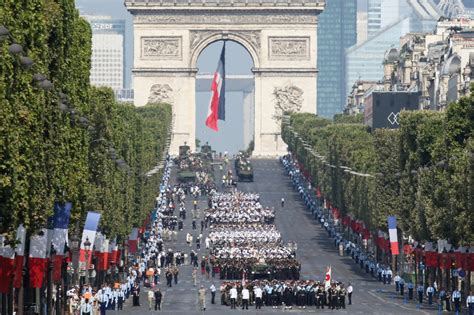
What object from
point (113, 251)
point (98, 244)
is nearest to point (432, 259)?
point (113, 251)

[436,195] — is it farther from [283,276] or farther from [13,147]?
[13,147]

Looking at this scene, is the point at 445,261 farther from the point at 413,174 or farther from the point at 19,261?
the point at 19,261

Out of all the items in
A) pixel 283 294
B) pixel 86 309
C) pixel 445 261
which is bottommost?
pixel 86 309

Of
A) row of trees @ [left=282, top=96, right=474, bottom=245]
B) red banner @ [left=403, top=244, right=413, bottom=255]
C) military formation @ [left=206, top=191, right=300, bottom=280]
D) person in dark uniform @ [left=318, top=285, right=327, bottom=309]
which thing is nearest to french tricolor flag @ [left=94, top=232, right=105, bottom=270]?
person in dark uniform @ [left=318, top=285, right=327, bottom=309]

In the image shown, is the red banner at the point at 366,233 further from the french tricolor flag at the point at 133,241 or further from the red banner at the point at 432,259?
the red banner at the point at 432,259

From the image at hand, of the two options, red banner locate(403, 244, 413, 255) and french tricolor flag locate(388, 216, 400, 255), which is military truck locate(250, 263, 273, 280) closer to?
french tricolor flag locate(388, 216, 400, 255)
